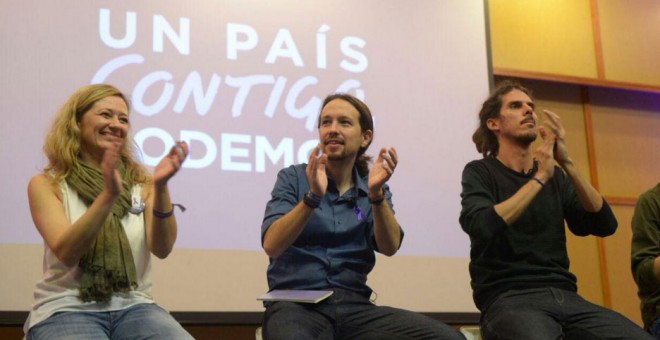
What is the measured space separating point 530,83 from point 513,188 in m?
2.01

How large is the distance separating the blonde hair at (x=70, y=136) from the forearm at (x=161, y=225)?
0.21 meters

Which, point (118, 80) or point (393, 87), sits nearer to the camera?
point (118, 80)

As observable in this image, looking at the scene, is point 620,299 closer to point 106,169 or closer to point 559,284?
point 559,284

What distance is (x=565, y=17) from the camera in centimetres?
488

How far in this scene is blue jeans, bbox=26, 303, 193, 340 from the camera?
7.16ft

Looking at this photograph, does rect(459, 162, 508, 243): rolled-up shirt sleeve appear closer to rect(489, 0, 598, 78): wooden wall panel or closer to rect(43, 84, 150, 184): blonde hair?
rect(43, 84, 150, 184): blonde hair

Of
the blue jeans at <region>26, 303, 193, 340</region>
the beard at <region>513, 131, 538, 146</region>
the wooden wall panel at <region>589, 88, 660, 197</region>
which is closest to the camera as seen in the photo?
the blue jeans at <region>26, 303, 193, 340</region>

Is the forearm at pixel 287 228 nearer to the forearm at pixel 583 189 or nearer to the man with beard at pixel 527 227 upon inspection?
the man with beard at pixel 527 227

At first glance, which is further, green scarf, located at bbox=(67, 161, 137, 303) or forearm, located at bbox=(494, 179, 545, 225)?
forearm, located at bbox=(494, 179, 545, 225)

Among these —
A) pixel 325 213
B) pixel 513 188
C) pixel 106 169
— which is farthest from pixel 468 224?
pixel 106 169

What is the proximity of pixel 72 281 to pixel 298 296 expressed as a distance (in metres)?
0.69

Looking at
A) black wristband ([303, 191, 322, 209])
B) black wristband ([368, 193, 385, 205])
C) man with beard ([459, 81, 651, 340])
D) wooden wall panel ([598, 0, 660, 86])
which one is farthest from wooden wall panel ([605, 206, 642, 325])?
black wristband ([303, 191, 322, 209])

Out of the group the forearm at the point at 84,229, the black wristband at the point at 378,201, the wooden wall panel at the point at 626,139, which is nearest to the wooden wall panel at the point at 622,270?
the wooden wall panel at the point at 626,139

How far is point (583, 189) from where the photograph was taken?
9.09 feet
